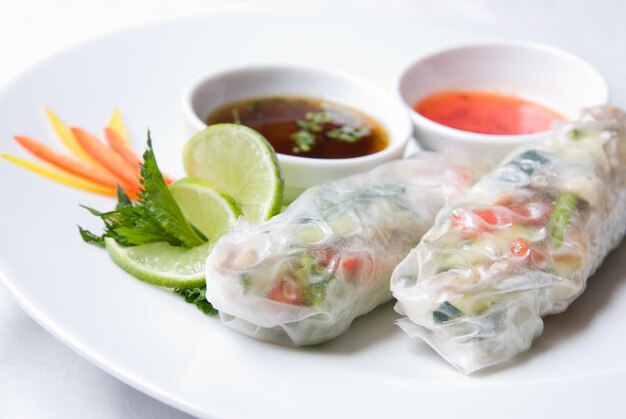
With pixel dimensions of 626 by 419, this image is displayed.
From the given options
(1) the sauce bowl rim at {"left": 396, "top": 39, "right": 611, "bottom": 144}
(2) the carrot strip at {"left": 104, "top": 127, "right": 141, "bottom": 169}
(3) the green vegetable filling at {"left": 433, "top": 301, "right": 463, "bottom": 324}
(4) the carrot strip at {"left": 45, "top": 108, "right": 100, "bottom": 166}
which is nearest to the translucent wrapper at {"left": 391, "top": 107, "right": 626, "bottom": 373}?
(3) the green vegetable filling at {"left": 433, "top": 301, "right": 463, "bottom": 324}

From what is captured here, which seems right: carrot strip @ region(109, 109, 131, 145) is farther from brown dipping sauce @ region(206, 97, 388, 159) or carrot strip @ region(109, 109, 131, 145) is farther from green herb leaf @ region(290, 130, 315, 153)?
green herb leaf @ region(290, 130, 315, 153)

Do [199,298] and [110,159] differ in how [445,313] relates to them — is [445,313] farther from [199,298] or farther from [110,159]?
[110,159]

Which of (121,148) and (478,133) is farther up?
(121,148)

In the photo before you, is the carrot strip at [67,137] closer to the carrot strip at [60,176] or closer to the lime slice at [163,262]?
the carrot strip at [60,176]

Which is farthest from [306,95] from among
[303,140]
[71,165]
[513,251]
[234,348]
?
Answer: [234,348]

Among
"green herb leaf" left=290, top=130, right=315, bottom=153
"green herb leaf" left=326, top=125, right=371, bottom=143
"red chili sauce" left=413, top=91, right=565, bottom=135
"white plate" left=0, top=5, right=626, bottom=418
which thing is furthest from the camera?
"red chili sauce" left=413, top=91, right=565, bottom=135
